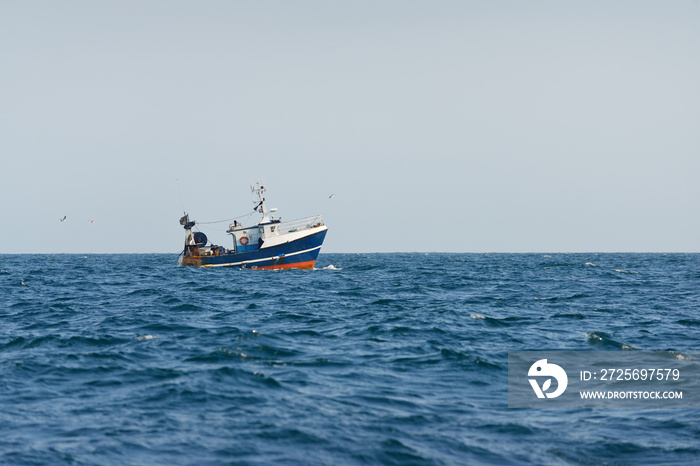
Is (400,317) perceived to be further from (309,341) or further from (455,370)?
(455,370)

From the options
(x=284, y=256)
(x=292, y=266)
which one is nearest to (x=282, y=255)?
(x=284, y=256)

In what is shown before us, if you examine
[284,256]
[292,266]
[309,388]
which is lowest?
[309,388]

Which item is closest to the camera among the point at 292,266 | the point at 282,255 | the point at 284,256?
the point at 282,255

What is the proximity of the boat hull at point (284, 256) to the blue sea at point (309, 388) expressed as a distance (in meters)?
31.3

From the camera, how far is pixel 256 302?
97.7 feet

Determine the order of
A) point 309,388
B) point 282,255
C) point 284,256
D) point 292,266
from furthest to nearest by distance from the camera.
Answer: point 292,266 < point 284,256 < point 282,255 < point 309,388

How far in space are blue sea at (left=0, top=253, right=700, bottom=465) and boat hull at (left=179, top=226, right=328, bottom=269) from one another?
3127cm

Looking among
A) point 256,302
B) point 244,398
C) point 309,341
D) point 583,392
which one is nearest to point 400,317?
point 309,341

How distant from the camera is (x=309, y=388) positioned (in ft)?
42.1

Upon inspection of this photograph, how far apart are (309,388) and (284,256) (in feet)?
152

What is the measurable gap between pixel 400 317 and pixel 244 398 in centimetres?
1263

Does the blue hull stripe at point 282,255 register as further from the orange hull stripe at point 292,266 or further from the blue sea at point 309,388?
the blue sea at point 309,388

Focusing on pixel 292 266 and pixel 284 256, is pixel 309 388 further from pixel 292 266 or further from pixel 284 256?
pixel 292 266

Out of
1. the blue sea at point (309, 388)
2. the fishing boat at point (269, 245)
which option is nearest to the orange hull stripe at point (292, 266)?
the fishing boat at point (269, 245)
